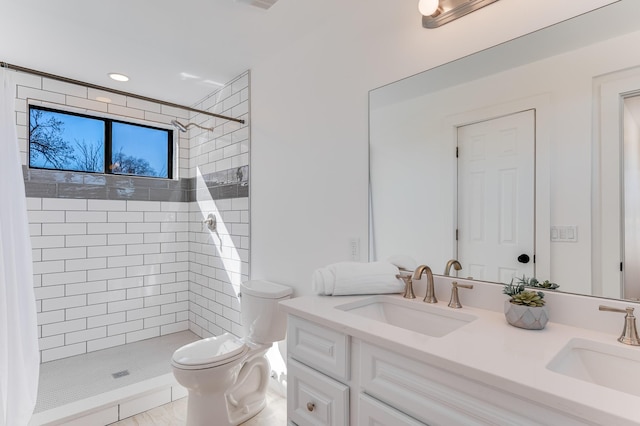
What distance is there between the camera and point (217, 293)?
2844mm

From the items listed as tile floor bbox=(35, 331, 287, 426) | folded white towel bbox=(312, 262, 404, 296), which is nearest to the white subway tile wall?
tile floor bbox=(35, 331, 287, 426)

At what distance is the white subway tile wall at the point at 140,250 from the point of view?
2.58m

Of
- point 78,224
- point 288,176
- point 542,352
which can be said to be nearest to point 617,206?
point 542,352

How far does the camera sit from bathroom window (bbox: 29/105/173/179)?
2.65 meters

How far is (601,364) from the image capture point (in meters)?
0.88

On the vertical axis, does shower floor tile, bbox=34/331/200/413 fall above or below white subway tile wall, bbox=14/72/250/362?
below

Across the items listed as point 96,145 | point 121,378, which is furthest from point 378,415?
point 96,145

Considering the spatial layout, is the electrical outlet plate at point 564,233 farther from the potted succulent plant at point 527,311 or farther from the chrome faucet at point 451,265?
the chrome faucet at point 451,265

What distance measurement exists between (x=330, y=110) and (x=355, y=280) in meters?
1.00

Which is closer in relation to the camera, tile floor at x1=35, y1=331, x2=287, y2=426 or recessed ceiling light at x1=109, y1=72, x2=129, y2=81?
tile floor at x1=35, y1=331, x2=287, y2=426

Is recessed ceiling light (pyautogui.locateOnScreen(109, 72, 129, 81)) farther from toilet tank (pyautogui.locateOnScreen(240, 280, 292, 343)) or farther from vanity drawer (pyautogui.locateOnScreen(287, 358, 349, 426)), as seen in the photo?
vanity drawer (pyautogui.locateOnScreen(287, 358, 349, 426))

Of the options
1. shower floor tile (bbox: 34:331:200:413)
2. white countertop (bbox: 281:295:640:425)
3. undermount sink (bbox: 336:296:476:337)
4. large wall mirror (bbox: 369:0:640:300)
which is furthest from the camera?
shower floor tile (bbox: 34:331:200:413)

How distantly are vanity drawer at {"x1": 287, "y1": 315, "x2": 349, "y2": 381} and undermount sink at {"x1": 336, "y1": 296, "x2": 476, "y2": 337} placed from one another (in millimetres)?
156

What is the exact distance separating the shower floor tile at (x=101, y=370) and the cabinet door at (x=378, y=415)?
2038 mm
